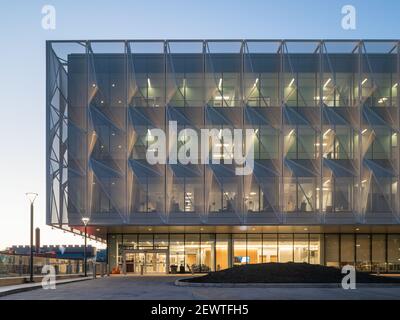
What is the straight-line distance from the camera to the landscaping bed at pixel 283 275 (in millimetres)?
30750

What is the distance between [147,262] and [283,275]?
2611 cm

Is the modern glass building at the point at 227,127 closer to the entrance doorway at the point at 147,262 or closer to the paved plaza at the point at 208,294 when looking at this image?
the entrance doorway at the point at 147,262

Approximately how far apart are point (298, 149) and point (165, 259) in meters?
16.4

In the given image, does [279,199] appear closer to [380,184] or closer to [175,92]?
[380,184]

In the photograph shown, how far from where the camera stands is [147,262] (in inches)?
2197

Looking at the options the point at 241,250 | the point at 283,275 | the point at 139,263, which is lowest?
the point at 139,263

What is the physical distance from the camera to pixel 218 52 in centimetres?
5075

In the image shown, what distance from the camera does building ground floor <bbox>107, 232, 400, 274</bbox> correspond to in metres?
55.8

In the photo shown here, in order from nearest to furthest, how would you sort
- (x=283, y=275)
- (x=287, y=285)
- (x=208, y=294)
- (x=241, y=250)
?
1. (x=208, y=294)
2. (x=287, y=285)
3. (x=283, y=275)
4. (x=241, y=250)

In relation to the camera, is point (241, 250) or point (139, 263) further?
point (241, 250)

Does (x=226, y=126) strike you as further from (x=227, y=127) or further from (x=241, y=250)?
(x=241, y=250)

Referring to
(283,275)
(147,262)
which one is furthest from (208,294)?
(147,262)

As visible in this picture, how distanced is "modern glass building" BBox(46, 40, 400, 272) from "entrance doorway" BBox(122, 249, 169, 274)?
221 inches

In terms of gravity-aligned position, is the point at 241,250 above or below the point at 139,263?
above
